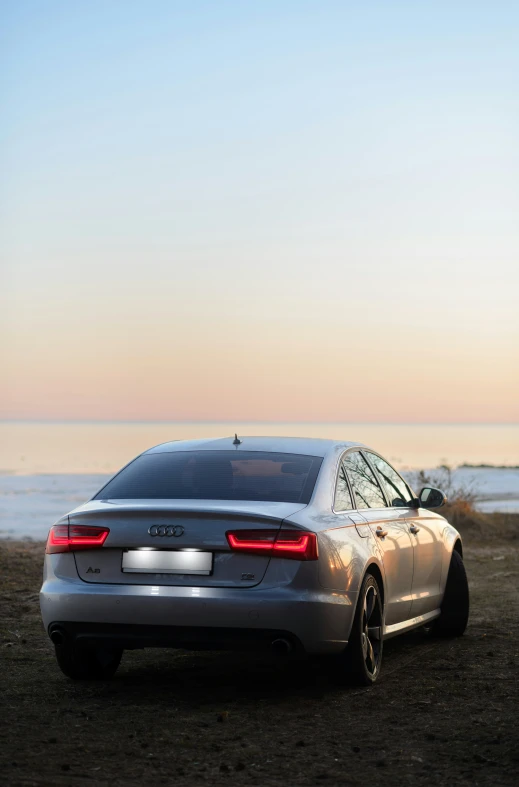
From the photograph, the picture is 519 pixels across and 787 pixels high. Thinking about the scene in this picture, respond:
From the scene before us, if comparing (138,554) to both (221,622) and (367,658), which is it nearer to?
(221,622)

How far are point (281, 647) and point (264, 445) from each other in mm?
1619

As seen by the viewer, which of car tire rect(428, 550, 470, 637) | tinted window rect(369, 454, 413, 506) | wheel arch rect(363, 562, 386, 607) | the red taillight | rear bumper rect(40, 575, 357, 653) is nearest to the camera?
rear bumper rect(40, 575, 357, 653)

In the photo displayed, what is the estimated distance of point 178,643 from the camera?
645cm

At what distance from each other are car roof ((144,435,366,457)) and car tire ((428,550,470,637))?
211 cm

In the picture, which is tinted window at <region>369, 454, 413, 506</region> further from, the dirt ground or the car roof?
the dirt ground

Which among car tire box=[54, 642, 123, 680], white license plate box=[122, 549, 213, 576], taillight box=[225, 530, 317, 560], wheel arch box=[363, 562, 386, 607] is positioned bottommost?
car tire box=[54, 642, 123, 680]

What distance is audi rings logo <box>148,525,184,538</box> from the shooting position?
6488 mm

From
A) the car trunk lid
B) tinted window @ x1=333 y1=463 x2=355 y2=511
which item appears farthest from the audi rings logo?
tinted window @ x1=333 y1=463 x2=355 y2=511

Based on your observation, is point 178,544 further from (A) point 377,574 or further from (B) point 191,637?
(A) point 377,574

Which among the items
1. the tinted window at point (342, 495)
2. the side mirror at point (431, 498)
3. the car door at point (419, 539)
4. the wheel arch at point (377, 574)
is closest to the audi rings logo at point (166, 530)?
the tinted window at point (342, 495)

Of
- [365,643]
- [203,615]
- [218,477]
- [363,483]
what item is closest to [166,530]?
[203,615]

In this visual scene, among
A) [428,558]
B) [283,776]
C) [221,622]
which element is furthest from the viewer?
[428,558]

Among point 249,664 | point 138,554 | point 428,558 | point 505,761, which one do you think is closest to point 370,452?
point 428,558

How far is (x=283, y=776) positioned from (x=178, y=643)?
149 centimetres
